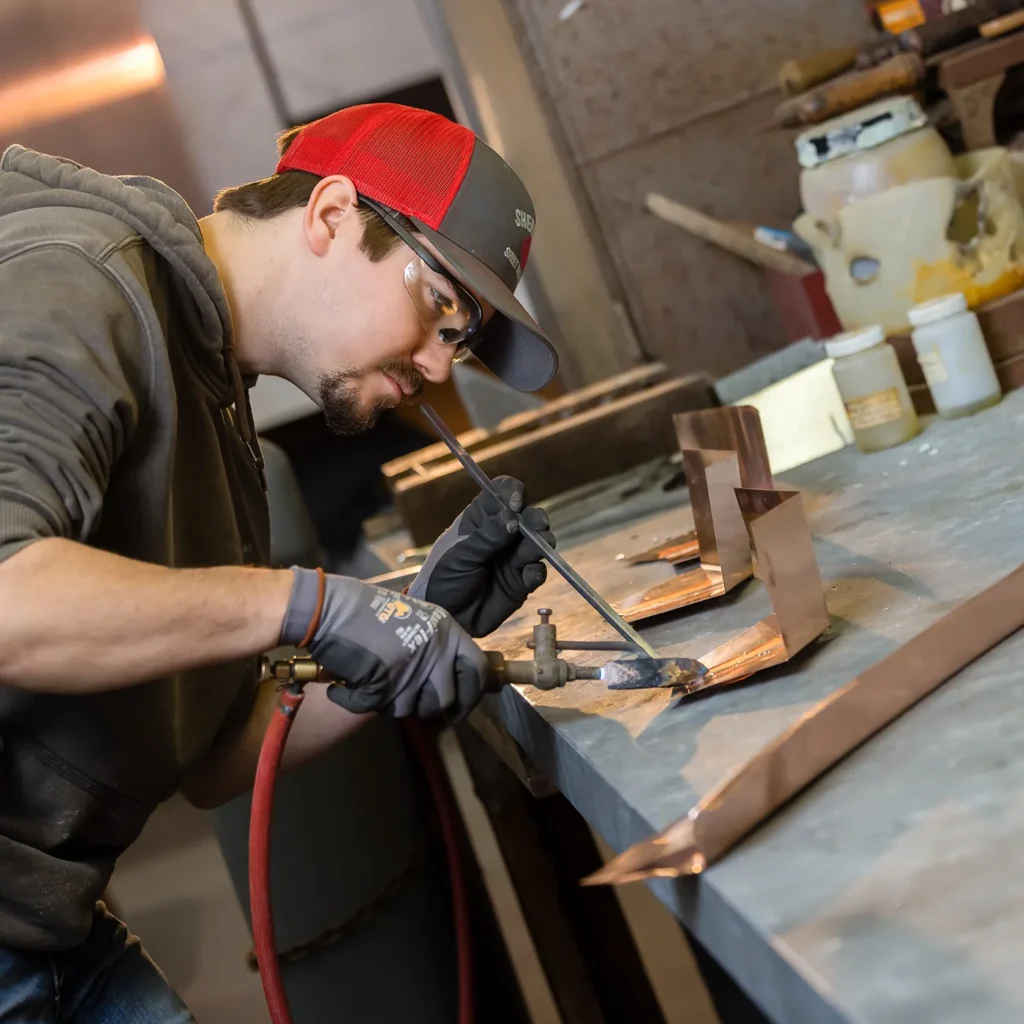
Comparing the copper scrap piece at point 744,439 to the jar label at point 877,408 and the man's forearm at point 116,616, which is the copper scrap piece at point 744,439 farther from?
the man's forearm at point 116,616

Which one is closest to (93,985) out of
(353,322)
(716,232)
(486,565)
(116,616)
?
(116,616)

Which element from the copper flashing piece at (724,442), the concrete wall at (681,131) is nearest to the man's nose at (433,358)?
the copper flashing piece at (724,442)

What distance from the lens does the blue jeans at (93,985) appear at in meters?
1.20

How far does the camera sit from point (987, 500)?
141 centimetres

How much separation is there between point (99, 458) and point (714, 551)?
0.80m

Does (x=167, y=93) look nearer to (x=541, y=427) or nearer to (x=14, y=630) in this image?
(x=541, y=427)

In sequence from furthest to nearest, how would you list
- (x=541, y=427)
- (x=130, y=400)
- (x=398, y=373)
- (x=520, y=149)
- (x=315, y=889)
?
(x=520, y=149) → (x=541, y=427) → (x=315, y=889) → (x=398, y=373) → (x=130, y=400)

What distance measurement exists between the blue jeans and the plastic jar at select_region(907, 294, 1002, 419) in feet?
4.75

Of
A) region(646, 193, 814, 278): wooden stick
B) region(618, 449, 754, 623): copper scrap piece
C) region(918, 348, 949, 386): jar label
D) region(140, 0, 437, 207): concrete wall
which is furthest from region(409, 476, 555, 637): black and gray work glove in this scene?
region(140, 0, 437, 207): concrete wall

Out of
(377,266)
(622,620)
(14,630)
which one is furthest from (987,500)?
(14,630)

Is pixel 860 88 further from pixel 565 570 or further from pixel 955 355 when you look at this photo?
pixel 565 570

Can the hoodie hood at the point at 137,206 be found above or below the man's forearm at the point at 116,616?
above

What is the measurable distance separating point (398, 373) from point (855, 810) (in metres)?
0.86

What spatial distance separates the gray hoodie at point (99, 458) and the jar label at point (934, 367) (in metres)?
1.12
